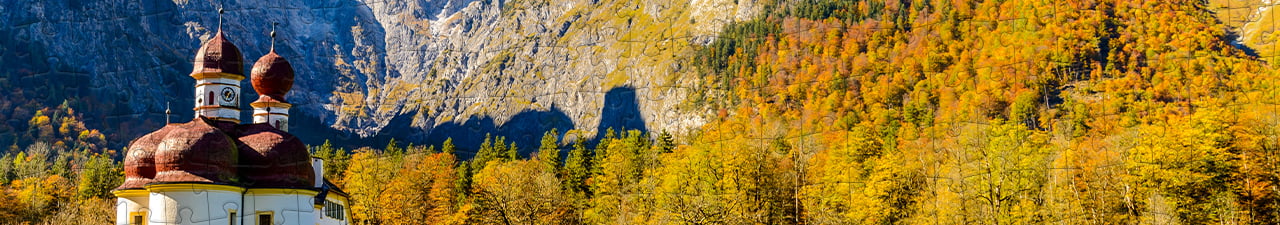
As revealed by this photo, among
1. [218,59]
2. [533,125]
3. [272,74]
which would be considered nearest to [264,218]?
[218,59]

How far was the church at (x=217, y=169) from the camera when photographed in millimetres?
32562

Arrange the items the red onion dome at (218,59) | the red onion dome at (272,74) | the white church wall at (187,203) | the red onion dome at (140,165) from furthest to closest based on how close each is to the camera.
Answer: the red onion dome at (272,74)
the red onion dome at (218,59)
the red onion dome at (140,165)
the white church wall at (187,203)

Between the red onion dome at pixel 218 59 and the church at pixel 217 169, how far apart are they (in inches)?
1.2

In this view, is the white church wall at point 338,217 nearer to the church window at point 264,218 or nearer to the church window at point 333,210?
the church window at point 333,210

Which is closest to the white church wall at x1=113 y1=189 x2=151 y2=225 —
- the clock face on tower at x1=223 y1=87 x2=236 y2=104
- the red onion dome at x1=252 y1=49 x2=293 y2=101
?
the clock face on tower at x1=223 y1=87 x2=236 y2=104

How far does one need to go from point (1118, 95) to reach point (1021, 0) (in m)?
25.7

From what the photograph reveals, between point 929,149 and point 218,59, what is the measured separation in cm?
2844

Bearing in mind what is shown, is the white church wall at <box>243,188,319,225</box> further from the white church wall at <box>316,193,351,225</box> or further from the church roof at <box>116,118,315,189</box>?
A: the white church wall at <box>316,193,351,225</box>

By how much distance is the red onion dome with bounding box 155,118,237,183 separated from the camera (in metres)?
32.9

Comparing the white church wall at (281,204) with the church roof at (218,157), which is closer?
the church roof at (218,157)

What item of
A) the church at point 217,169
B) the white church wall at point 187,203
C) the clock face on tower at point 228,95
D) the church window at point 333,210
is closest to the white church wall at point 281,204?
the church at point 217,169

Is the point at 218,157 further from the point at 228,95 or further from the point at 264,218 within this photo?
the point at 228,95

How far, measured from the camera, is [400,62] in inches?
7219

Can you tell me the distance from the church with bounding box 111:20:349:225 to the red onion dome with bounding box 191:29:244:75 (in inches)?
1.2
